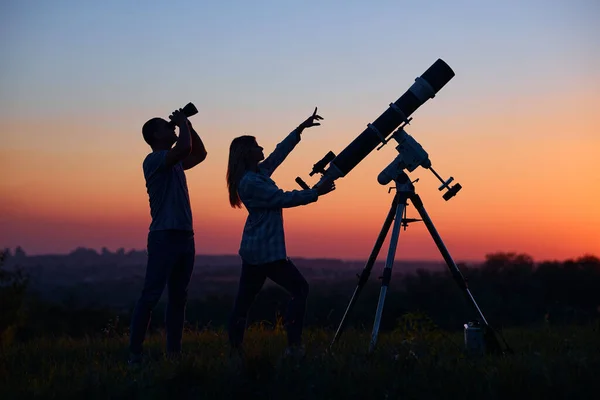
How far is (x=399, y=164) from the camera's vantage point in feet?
21.3

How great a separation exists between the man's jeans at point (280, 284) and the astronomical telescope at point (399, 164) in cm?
54

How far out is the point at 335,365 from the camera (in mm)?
5137

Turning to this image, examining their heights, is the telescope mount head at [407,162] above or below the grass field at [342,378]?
above

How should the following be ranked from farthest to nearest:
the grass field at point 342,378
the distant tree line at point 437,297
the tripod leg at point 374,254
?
the distant tree line at point 437,297 → the tripod leg at point 374,254 → the grass field at point 342,378

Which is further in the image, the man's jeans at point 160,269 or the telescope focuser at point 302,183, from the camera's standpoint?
the telescope focuser at point 302,183

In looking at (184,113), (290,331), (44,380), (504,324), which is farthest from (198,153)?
(504,324)

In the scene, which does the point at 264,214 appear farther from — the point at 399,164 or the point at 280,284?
the point at 399,164

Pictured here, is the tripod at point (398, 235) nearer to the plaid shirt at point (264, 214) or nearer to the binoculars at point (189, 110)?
the plaid shirt at point (264, 214)

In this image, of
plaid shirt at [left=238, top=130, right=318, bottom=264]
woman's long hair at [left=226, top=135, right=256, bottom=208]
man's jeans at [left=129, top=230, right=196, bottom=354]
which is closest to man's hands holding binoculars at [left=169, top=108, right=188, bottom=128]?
woman's long hair at [left=226, top=135, right=256, bottom=208]

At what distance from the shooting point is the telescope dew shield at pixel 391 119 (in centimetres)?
655

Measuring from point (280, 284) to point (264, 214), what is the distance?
68 cm

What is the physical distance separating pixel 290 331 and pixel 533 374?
7.53ft

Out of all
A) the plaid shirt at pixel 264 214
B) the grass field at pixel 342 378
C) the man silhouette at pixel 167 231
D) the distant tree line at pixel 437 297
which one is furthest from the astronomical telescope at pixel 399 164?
the distant tree line at pixel 437 297

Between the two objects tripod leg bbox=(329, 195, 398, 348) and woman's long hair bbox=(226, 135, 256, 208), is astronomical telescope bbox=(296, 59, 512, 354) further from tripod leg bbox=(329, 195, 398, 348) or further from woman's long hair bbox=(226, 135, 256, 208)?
woman's long hair bbox=(226, 135, 256, 208)
